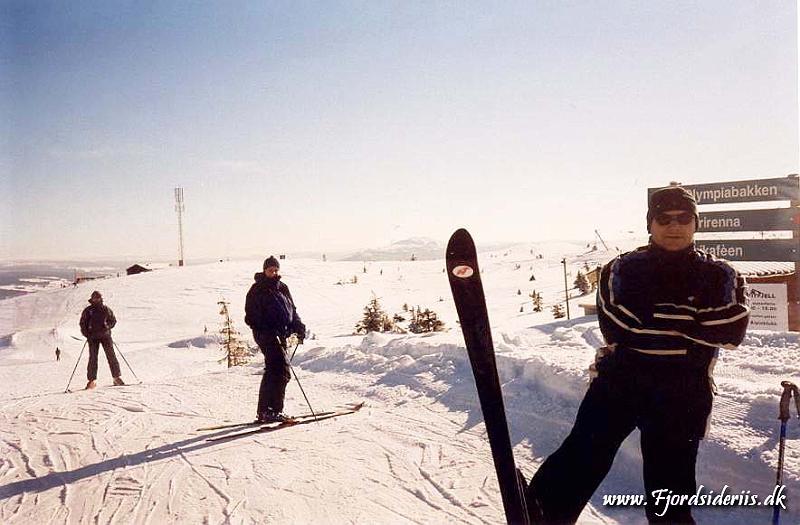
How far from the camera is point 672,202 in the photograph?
8.20 ft

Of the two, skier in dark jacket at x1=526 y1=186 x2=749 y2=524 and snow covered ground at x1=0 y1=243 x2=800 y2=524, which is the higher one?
skier in dark jacket at x1=526 y1=186 x2=749 y2=524

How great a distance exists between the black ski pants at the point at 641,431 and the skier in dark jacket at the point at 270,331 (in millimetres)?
4122

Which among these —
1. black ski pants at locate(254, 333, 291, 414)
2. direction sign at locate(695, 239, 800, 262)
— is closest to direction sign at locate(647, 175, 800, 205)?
direction sign at locate(695, 239, 800, 262)

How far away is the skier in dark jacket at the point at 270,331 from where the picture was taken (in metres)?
6.08

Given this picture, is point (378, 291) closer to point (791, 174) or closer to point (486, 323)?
point (791, 174)

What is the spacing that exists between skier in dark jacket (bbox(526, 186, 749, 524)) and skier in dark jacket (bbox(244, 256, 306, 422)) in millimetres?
4137

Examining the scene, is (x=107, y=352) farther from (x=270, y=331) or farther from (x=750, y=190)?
(x=750, y=190)

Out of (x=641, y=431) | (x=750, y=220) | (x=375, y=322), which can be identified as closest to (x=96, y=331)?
(x=641, y=431)

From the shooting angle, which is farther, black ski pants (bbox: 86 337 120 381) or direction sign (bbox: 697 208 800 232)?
black ski pants (bbox: 86 337 120 381)

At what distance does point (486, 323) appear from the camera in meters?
2.80

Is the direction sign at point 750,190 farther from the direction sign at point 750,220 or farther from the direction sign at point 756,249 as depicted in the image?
the direction sign at point 756,249

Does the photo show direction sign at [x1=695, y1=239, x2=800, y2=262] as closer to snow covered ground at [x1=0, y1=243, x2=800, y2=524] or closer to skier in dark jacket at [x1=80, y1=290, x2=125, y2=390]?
snow covered ground at [x1=0, y1=243, x2=800, y2=524]

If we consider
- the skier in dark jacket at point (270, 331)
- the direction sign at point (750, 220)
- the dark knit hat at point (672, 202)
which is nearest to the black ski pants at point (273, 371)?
the skier in dark jacket at point (270, 331)

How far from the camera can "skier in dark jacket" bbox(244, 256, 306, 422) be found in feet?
20.0
